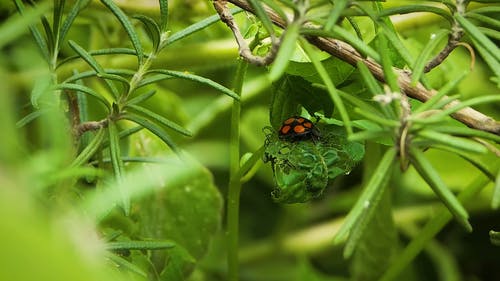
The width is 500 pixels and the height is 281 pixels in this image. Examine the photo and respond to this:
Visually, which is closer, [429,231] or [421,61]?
[421,61]

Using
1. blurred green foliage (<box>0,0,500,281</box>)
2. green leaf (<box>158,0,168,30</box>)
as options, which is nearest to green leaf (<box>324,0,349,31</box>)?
blurred green foliage (<box>0,0,500,281</box>)

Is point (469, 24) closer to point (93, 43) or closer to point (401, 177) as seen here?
point (93, 43)

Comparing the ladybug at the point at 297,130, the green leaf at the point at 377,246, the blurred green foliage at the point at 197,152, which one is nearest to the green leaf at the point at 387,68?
the blurred green foliage at the point at 197,152

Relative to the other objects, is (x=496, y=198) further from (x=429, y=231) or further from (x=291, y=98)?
(x=429, y=231)

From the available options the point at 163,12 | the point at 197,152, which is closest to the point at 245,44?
the point at 163,12

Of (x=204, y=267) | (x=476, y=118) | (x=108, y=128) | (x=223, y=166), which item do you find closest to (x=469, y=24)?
(x=476, y=118)

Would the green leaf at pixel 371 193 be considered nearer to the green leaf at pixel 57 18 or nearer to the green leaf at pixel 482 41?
the green leaf at pixel 482 41
